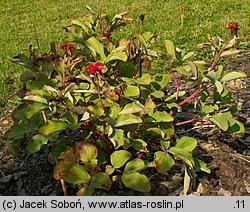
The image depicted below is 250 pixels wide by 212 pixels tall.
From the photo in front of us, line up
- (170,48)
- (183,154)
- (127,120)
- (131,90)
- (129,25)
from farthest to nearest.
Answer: (129,25), (170,48), (131,90), (183,154), (127,120)

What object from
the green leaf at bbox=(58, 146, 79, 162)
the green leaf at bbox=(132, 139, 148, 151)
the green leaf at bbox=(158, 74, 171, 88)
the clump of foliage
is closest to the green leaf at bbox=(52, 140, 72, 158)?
the clump of foliage

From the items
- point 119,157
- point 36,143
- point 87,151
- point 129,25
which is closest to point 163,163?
point 119,157

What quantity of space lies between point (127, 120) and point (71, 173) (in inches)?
13.3

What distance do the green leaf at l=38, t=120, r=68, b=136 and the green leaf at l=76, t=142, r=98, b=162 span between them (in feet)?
0.43

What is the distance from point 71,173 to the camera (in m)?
2.04

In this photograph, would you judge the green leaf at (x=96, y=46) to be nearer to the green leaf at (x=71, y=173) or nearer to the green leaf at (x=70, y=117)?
the green leaf at (x=70, y=117)

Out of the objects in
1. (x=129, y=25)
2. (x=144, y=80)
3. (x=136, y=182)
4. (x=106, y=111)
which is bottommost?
(x=129, y=25)

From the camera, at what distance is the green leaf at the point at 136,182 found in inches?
80.7

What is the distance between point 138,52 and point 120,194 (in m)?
0.75

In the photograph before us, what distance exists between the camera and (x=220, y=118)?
230 centimetres

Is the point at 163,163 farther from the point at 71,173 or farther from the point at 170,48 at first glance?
the point at 170,48

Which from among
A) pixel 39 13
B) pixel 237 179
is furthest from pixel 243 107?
pixel 39 13

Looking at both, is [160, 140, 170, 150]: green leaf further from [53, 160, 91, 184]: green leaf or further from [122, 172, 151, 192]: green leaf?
[53, 160, 91, 184]: green leaf

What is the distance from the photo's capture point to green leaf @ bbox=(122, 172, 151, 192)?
6.73 feet
